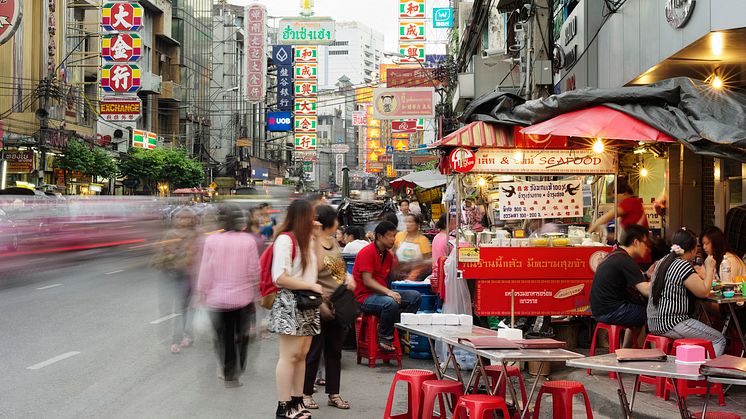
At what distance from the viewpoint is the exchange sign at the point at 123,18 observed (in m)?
35.5

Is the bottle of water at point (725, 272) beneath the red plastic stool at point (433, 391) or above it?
above

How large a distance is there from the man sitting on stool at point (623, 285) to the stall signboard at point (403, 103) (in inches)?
840

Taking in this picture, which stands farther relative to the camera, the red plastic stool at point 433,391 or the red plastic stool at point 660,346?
the red plastic stool at point 660,346

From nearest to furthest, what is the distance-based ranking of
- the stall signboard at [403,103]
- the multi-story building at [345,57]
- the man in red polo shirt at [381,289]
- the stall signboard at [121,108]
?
1. the man in red polo shirt at [381,289]
2. the stall signboard at [403,103]
3. the stall signboard at [121,108]
4. the multi-story building at [345,57]

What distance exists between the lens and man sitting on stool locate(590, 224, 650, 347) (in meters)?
8.46

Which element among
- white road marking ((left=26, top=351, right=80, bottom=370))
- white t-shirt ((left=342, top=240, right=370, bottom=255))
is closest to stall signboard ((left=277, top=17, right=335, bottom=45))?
white t-shirt ((left=342, top=240, right=370, bottom=255))

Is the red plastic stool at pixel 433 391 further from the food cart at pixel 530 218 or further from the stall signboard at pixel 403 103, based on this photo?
the stall signboard at pixel 403 103

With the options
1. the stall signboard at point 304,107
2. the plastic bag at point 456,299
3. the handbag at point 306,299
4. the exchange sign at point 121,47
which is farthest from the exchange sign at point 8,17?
the stall signboard at point 304,107

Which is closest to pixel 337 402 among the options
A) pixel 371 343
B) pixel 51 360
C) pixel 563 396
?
pixel 371 343

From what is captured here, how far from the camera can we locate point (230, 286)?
8.59 metres

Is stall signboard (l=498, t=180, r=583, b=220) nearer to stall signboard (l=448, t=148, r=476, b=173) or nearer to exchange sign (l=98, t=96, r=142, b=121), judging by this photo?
stall signboard (l=448, t=148, r=476, b=173)

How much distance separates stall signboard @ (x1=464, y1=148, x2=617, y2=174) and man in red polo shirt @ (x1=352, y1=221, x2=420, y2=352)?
72.8 inches

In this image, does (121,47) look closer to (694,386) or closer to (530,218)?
→ (530,218)

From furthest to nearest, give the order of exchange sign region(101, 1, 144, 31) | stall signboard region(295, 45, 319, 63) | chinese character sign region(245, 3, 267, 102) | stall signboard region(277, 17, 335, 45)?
1. stall signboard region(277, 17, 335, 45)
2. stall signboard region(295, 45, 319, 63)
3. chinese character sign region(245, 3, 267, 102)
4. exchange sign region(101, 1, 144, 31)
